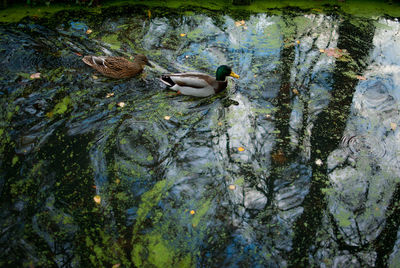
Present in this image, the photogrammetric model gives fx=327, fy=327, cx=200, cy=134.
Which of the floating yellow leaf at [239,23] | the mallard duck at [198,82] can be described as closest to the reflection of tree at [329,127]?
the mallard duck at [198,82]

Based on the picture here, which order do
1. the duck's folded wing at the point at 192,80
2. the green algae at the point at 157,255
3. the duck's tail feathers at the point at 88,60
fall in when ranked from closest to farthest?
the green algae at the point at 157,255
the duck's folded wing at the point at 192,80
the duck's tail feathers at the point at 88,60

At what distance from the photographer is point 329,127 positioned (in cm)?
405

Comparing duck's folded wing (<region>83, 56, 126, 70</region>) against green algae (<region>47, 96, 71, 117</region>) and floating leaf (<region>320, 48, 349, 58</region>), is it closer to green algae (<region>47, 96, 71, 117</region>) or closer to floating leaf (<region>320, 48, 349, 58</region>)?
green algae (<region>47, 96, 71, 117</region>)

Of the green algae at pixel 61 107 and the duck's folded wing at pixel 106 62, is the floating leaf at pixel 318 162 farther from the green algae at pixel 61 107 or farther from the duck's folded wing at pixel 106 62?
the green algae at pixel 61 107

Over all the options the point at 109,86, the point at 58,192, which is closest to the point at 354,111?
the point at 109,86

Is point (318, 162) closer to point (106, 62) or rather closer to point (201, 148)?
point (201, 148)

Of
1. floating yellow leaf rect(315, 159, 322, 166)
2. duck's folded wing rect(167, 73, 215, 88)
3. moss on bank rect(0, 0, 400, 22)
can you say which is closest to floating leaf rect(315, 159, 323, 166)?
floating yellow leaf rect(315, 159, 322, 166)

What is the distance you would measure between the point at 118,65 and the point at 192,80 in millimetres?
1101

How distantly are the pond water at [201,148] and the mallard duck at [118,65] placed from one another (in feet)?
0.41

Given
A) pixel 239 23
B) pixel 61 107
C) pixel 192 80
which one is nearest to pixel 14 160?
pixel 61 107

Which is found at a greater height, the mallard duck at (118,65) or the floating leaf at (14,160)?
the mallard duck at (118,65)

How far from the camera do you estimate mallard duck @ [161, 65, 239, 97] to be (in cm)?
431

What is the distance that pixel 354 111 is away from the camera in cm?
428

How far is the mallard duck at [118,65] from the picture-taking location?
15.0 ft
